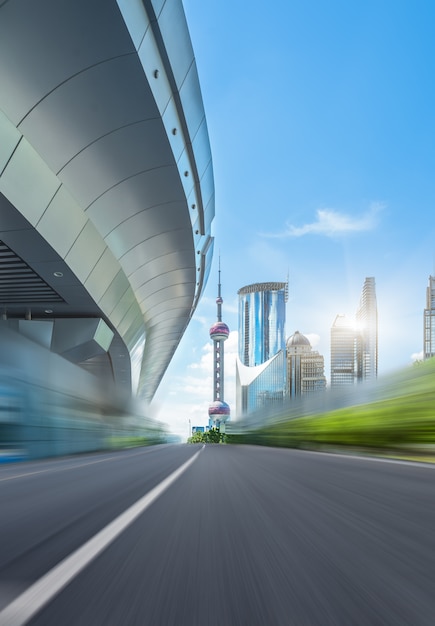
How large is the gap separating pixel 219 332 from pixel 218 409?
862 inches

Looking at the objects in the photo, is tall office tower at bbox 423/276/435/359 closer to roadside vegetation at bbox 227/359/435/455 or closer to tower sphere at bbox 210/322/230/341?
tower sphere at bbox 210/322/230/341

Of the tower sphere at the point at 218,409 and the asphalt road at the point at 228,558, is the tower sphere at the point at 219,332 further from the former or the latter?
the asphalt road at the point at 228,558

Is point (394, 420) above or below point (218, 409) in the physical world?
above

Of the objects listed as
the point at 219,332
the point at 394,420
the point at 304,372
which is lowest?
the point at 394,420

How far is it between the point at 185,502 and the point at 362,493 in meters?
1.79

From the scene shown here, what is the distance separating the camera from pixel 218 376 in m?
150

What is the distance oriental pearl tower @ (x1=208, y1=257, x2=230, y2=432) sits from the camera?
492 feet

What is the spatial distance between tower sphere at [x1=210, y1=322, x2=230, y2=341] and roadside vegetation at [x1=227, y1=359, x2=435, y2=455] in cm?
13473

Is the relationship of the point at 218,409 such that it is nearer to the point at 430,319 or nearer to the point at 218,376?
the point at 218,376

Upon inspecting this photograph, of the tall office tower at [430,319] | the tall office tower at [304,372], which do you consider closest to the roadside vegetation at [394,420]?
the tall office tower at [430,319]

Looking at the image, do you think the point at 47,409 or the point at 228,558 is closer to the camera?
the point at 228,558

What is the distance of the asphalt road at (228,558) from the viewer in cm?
192

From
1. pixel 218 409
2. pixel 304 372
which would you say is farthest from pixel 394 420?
pixel 304 372

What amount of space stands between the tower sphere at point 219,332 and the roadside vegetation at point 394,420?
134727 mm
